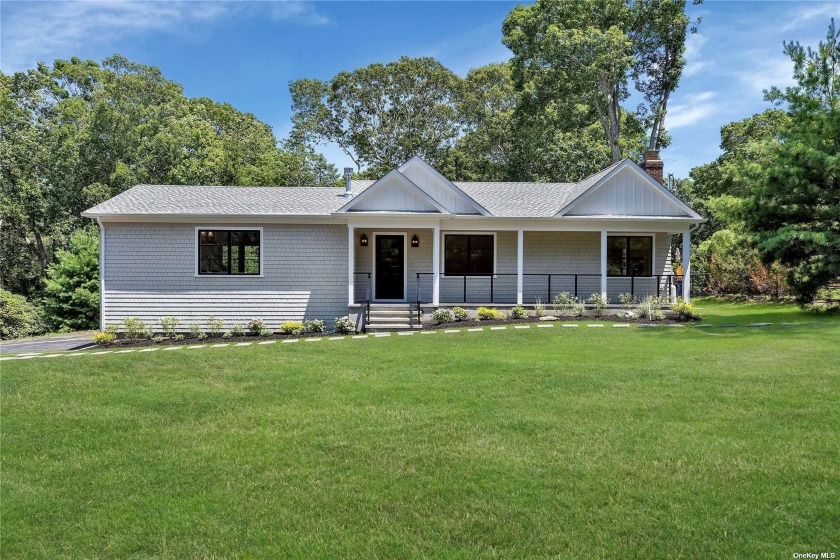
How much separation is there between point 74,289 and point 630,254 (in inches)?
759

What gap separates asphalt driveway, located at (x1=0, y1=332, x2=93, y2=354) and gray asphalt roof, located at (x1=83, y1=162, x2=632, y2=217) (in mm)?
3516

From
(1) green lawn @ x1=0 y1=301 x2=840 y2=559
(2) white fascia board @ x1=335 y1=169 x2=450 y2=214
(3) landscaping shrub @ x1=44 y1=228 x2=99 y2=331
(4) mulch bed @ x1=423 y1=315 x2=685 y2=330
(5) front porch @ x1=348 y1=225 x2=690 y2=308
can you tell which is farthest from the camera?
(3) landscaping shrub @ x1=44 y1=228 x2=99 y2=331

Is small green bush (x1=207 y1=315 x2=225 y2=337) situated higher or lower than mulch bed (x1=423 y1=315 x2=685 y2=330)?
lower

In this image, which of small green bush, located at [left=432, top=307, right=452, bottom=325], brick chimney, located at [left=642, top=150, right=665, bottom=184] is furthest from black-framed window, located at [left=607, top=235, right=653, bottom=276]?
small green bush, located at [left=432, top=307, right=452, bottom=325]

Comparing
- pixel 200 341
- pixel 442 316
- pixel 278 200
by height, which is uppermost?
pixel 278 200

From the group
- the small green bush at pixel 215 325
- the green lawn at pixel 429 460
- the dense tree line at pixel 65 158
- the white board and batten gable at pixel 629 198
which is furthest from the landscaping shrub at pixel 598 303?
the dense tree line at pixel 65 158

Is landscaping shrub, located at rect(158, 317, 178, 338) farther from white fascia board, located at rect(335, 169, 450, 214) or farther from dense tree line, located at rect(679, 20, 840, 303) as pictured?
dense tree line, located at rect(679, 20, 840, 303)

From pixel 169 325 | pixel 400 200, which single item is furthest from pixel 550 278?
pixel 169 325

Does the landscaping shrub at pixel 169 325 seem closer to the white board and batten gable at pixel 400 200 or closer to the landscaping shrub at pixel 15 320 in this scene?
the white board and batten gable at pixel 400 200

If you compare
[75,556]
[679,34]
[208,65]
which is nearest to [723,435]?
[75,556]

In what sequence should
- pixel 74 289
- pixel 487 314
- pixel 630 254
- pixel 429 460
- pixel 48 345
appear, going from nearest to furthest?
pixel 429 460, pixel 48 345, pixel 487 314, pixel 630 254, pixel 74 289

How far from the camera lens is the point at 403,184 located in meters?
16.0

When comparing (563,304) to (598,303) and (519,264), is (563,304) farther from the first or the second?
(519,264)

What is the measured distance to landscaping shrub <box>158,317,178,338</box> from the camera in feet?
49.7
